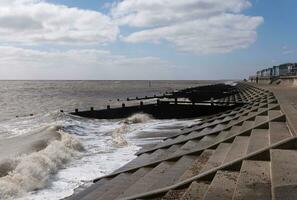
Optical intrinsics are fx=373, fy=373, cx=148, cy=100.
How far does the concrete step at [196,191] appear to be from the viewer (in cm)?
541

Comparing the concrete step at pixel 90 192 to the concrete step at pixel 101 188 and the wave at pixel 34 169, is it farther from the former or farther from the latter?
the wave at pixel 34 169

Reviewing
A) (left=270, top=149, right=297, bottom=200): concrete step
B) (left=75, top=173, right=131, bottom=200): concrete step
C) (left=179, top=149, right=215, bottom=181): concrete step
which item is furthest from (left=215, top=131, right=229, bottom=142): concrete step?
(left=270, top=149, right=297, bottom=200): concrete step

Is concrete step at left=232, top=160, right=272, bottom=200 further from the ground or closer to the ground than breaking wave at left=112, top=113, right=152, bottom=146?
further from the ground

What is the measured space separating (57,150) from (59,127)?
954 centimetres

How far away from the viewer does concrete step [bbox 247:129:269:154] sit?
7001mm

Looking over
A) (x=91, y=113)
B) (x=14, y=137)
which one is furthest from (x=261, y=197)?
(x=91, y=113)

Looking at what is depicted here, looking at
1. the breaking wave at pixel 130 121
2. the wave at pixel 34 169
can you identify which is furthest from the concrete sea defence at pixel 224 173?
the breaking wave at pixel 130 121

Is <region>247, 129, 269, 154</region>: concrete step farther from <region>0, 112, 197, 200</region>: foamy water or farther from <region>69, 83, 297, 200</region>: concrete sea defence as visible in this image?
<region>0, 112, 197, 200</region>: foamy water

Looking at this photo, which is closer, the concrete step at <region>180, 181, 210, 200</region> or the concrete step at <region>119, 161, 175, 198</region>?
the concrete step at <region>180, 181, 210, 200</region>

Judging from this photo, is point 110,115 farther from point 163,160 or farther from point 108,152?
point 163,160

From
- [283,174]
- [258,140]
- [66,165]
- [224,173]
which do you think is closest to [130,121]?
[66,165]

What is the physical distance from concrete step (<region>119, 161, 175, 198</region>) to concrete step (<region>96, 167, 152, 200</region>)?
305mm

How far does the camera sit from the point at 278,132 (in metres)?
7.78

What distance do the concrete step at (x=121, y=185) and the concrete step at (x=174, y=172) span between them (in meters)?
0.77
